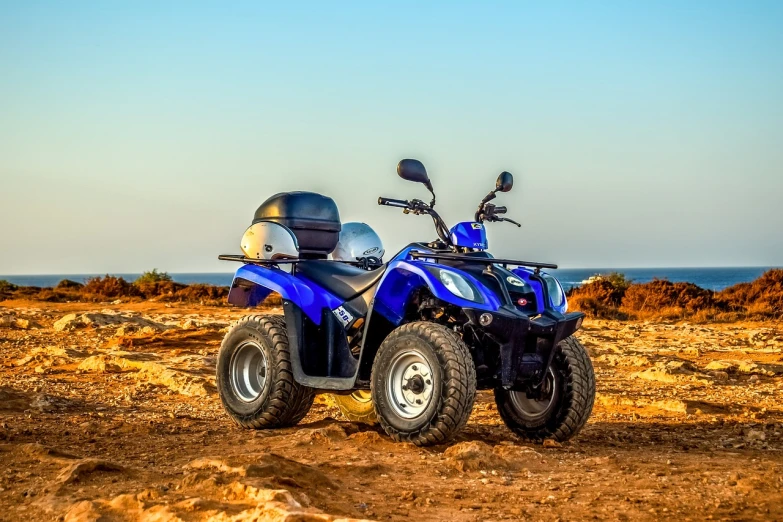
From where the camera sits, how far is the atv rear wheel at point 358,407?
871cm

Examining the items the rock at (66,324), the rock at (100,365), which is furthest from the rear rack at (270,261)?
the rock at (66,324)

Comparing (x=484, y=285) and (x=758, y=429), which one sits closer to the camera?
(x=484, y=285)

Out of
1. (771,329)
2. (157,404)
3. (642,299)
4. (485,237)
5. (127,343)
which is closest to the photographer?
(485,237)

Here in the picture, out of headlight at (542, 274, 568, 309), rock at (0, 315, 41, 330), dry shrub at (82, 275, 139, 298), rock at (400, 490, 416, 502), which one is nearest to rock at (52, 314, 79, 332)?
rock at (0, 315, 41, 330)

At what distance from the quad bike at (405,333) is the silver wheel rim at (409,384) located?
10mm

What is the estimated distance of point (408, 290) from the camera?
Answer: 7.45 metres

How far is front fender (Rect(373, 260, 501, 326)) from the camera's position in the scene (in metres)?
6.93

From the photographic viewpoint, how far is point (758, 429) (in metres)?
8.37

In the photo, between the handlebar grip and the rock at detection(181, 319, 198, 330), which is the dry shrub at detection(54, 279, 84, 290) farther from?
the handlebar grip

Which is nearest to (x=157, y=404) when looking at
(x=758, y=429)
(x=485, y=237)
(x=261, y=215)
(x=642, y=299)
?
(x=261, y=215)

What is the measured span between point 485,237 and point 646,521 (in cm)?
336

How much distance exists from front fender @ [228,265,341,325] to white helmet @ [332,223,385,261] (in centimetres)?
78

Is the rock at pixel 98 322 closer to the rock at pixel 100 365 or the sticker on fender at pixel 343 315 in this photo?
the rock at pixel 100 365

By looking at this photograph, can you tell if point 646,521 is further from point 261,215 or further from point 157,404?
point 157,404
